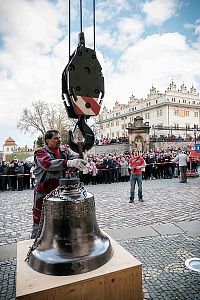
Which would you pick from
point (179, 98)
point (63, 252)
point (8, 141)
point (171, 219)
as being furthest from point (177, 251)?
point (8, 141)

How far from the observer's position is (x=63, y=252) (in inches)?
90.7

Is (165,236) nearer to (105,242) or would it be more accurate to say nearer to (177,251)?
(177,251)

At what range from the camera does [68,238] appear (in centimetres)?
235

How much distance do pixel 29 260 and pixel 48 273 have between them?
1.18 feet

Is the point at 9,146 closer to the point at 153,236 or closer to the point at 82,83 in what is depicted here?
the point at 153,236

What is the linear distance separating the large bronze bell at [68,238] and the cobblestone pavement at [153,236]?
1.26 metres

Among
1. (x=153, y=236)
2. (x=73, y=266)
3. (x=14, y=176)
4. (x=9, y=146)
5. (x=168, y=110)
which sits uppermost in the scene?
(x=168, y=110)

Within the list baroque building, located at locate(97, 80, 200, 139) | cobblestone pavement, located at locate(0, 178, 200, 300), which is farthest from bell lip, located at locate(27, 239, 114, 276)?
baroque building, located at locate(97, 80, 200, 139)

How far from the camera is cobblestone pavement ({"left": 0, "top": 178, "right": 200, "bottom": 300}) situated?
10.8ft

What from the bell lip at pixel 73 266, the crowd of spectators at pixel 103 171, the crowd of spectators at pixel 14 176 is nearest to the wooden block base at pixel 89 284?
the bell lip at pixel 73 266

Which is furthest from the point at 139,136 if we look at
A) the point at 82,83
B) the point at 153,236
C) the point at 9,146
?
the point at 9,146

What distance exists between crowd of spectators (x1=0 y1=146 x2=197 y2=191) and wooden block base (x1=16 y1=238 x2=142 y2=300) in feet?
33.5

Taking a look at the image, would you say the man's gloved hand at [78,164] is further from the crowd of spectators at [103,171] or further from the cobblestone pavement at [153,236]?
the crowd of spectators at [103,171]

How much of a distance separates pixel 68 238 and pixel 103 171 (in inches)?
570
